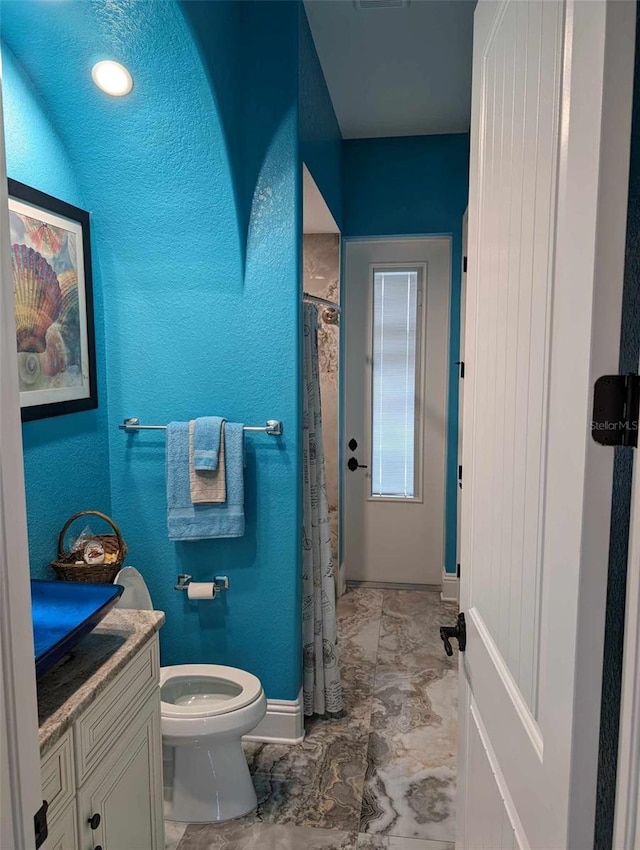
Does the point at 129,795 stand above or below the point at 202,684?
above

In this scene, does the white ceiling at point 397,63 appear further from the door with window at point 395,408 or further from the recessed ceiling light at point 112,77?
the recessed ceiling light at point 112,77

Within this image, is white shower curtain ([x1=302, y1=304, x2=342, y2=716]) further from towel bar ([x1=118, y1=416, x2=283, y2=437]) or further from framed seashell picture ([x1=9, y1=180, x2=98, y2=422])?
framed seashell picture ([x1=9, y1=180, x2=98, y2=422])

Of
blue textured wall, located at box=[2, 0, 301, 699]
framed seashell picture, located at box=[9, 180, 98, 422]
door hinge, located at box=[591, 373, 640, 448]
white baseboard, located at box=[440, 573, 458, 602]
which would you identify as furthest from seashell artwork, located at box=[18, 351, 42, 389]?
white baseboard, located at box=[440, 573, 458, 602]

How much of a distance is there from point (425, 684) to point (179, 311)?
6.45ft

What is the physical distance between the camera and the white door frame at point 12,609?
0.74 meters

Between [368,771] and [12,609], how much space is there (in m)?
1.83

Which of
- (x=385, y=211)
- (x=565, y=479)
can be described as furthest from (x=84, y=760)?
(x=385, y=211)

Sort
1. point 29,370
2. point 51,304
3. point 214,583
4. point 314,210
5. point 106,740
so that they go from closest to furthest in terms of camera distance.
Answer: point 106,740 < point 29,370 < point 51,304 < point 214,583 < point 314,210

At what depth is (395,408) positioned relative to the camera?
373cm

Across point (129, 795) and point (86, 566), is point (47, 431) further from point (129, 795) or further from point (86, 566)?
point (129, 795)

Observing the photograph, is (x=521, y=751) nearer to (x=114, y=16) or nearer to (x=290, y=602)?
(x=290, y=602)

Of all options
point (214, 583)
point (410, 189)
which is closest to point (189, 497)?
point (214, 583)

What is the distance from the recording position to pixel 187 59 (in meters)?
1.79

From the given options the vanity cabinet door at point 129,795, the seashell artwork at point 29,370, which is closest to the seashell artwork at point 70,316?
the seashell artwork at point 29,370
